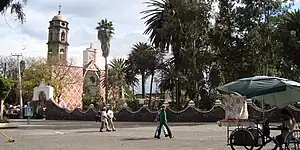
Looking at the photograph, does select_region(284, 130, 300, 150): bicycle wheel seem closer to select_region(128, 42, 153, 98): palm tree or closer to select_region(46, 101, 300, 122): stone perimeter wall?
select_region(46, 101, 300, 122): stone perimeter wall

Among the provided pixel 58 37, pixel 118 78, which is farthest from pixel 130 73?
pixel 58 37

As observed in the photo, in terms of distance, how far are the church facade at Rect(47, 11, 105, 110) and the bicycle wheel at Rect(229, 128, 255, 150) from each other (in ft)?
204

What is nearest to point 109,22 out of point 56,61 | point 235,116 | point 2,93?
point 56,61

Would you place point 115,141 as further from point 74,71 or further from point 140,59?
point 74,71

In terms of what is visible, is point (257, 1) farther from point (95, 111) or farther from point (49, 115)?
point (49, 115)

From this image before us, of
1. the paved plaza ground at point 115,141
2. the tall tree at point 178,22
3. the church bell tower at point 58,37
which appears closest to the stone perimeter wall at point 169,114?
the tall tree at point 178,22

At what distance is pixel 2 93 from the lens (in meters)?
35.9

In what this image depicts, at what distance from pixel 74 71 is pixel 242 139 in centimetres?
6642

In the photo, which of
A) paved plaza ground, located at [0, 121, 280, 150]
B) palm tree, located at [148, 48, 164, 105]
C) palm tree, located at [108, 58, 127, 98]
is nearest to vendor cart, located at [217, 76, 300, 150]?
paved plaza ground, located at [0, 121, 280, 150]

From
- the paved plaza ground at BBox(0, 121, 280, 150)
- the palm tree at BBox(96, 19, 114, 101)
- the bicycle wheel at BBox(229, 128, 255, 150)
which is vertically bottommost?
the paved plaza ground at BBox(0, 121, 280, 150)

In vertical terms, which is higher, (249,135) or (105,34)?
(105,34)

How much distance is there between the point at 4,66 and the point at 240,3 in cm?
4847

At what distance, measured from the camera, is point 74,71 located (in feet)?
259

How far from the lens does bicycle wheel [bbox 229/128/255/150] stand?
14.2m
